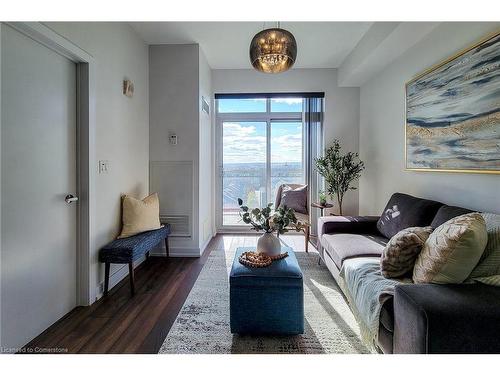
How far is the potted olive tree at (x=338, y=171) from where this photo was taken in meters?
4.07

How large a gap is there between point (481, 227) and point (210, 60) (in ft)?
12.8

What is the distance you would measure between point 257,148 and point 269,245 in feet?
9.57

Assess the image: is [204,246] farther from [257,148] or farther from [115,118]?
[115,118]

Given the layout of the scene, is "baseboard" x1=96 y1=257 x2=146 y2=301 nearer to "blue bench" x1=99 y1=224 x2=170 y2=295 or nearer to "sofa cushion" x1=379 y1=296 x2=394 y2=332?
"blue bench" x1=99 y1=224 x2=170 y2=295

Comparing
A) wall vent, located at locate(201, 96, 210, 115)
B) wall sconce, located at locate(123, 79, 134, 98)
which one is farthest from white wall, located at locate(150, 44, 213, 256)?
wall sconce, located at locate(123, 79, 134, 98)

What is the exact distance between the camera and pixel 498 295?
125 centimetres

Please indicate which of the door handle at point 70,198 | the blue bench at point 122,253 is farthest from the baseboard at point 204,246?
the door handle at point 70,198

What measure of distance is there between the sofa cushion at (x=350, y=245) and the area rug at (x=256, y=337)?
348mm

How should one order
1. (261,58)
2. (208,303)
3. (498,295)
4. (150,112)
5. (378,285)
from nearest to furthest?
(498,295) < (378,285) < (261,58) < (208,303) < (150,112)

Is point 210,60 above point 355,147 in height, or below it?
above

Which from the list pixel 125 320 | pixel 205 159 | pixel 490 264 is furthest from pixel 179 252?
pixel 490 264

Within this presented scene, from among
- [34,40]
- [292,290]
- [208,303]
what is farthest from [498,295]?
[34,40]

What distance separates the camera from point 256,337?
1.80 meters

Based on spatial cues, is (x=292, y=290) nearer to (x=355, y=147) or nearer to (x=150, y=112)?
(x=150, y=112)
